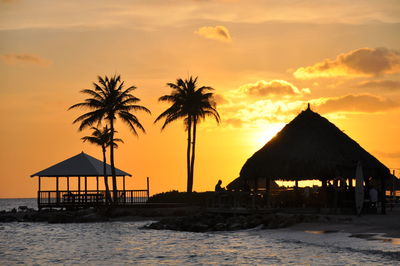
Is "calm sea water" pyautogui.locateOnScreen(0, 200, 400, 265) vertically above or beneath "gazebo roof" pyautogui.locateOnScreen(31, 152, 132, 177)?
beneath

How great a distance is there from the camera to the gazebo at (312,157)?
4081 centimetres

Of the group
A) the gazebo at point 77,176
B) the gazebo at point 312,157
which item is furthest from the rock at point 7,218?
the gazebo at point 312,157

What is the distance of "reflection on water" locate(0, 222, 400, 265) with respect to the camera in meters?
26.9

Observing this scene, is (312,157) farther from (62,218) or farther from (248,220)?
(62,218)

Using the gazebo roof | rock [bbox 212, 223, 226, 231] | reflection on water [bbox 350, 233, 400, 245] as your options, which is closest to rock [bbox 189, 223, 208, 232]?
rock [bbox 212, 223, 226, 231]

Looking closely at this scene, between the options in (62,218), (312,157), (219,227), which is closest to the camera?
(312,157)

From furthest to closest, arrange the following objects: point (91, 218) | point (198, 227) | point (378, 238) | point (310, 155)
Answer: point (91, 218)
point (198, 227)
point (310, 155)
point (378, 238)

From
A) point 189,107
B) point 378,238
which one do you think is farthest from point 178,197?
→ point 378,238

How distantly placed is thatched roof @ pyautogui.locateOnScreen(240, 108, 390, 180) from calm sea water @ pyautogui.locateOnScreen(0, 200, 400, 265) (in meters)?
A: 4.64

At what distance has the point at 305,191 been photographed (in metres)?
A: 45.3

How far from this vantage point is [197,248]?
110ft

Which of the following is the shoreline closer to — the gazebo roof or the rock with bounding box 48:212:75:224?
the rock with bounding box 48:212:75:224

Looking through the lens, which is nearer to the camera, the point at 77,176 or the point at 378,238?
the point at 378,238

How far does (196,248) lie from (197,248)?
0.05m
